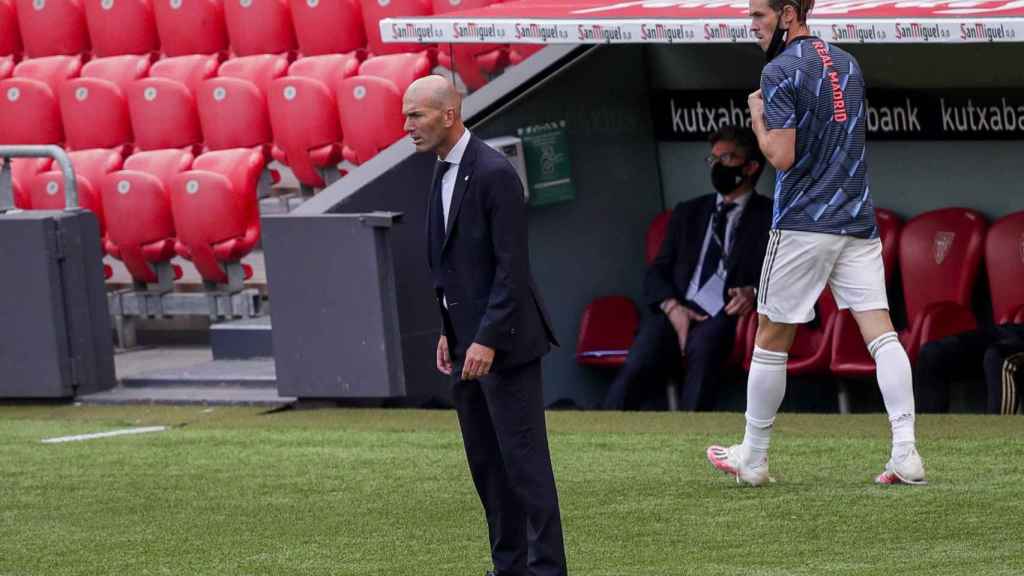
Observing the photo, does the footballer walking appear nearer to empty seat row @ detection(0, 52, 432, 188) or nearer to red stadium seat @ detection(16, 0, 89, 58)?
empty seat row @ detection(0, 52, 432, 188)

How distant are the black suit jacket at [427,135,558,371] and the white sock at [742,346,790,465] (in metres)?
1.33

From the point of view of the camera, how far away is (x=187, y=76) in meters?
13.1

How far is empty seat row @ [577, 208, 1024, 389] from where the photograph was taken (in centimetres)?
921

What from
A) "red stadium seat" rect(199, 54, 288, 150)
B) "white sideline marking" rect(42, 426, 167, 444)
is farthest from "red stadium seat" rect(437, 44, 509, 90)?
"white sideline marking" rect(42, 426, 167, 444)

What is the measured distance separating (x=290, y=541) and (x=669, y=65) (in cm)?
489

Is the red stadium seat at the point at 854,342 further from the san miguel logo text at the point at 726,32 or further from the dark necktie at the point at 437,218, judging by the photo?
the dark necktie at the point at 437,218

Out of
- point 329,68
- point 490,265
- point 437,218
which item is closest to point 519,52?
point 329,68

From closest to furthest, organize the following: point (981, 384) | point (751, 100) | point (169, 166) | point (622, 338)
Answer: point (751, 100)
point (981, 384)
point (622, 338)
point (169, 166)

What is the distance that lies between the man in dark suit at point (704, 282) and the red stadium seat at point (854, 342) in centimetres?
46

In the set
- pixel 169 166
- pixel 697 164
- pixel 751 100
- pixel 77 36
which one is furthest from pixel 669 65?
pixel 77 36

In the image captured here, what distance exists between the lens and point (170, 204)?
1201 centimetres

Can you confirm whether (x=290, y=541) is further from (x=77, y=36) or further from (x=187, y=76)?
(x=77, y=36)

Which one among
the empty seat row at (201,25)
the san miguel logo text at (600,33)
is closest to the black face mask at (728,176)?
the san miguel logo text at (600,33)

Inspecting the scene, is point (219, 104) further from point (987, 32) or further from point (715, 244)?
point (987, 32)
